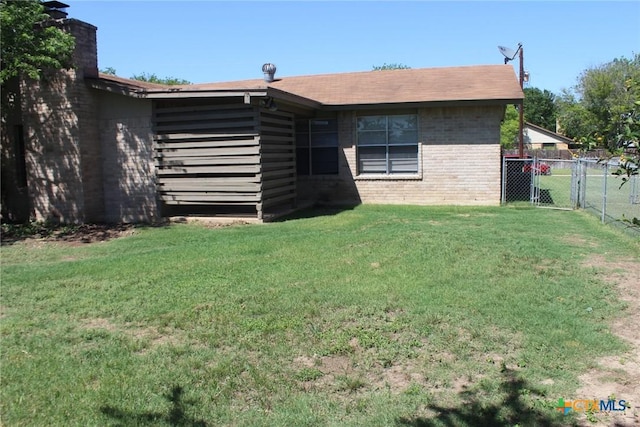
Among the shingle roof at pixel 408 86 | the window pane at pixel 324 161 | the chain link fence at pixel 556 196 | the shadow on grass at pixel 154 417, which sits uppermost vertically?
the shingle roof at pixel 408 86

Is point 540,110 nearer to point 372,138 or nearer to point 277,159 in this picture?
point 372,138

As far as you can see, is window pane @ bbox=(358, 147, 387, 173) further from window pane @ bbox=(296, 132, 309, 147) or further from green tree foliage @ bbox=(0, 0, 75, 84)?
green tree foliage @ bbox=(0, 0, 75, 84)

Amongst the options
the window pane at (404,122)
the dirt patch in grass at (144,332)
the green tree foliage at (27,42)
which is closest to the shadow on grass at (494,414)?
the dirt patch in grass at (144,332)

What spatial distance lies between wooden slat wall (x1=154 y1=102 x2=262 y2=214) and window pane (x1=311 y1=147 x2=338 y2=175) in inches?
159

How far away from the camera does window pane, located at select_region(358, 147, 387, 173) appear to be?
1574 cm

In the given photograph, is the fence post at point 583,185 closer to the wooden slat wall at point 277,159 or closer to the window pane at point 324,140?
the window pane at point 324,140

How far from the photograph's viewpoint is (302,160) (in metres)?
16.4

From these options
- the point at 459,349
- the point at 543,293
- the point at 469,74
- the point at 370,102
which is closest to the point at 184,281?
the point at 459,349

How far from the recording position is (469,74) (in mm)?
17000

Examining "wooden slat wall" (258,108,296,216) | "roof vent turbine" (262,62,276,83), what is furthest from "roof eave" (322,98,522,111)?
"roof vent turbine" (262,62,276,83)

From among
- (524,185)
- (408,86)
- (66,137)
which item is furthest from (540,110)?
(66,137)

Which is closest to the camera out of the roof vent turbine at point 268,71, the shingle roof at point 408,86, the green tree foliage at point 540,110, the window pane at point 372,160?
the shingle roof at point 408,86

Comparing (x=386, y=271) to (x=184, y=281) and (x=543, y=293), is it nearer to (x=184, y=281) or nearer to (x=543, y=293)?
(x=543, y=293)

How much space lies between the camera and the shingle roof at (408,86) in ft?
48.3
